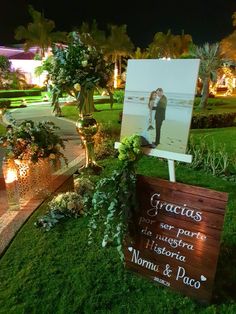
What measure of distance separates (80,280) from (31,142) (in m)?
2.44

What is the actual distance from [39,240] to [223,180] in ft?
10.6

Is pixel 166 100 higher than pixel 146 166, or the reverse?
pixel 166 100

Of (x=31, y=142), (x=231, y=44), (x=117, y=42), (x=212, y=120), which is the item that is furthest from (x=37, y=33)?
(x=31, y=142)

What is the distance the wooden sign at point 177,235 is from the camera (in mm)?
2791

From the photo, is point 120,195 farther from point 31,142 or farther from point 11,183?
point 31,142

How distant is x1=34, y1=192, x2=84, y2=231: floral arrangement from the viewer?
431 cm

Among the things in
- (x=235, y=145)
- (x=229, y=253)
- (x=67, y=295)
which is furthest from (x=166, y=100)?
(x=235, y=145)

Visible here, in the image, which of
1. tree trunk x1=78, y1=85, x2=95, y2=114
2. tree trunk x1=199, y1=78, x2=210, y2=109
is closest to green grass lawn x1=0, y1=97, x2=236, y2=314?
tree trunk x1=78, y1=85, x2=95, y2=114

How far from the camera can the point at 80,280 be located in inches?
128

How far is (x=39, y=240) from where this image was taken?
3.96 metres

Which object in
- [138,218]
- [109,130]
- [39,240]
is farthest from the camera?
[109,130]

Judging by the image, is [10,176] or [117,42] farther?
[117,42]

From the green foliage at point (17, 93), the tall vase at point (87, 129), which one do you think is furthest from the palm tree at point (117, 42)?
the tall vase at point (87, 129)

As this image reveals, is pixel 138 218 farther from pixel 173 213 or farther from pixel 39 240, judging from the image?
pixel 39 240
